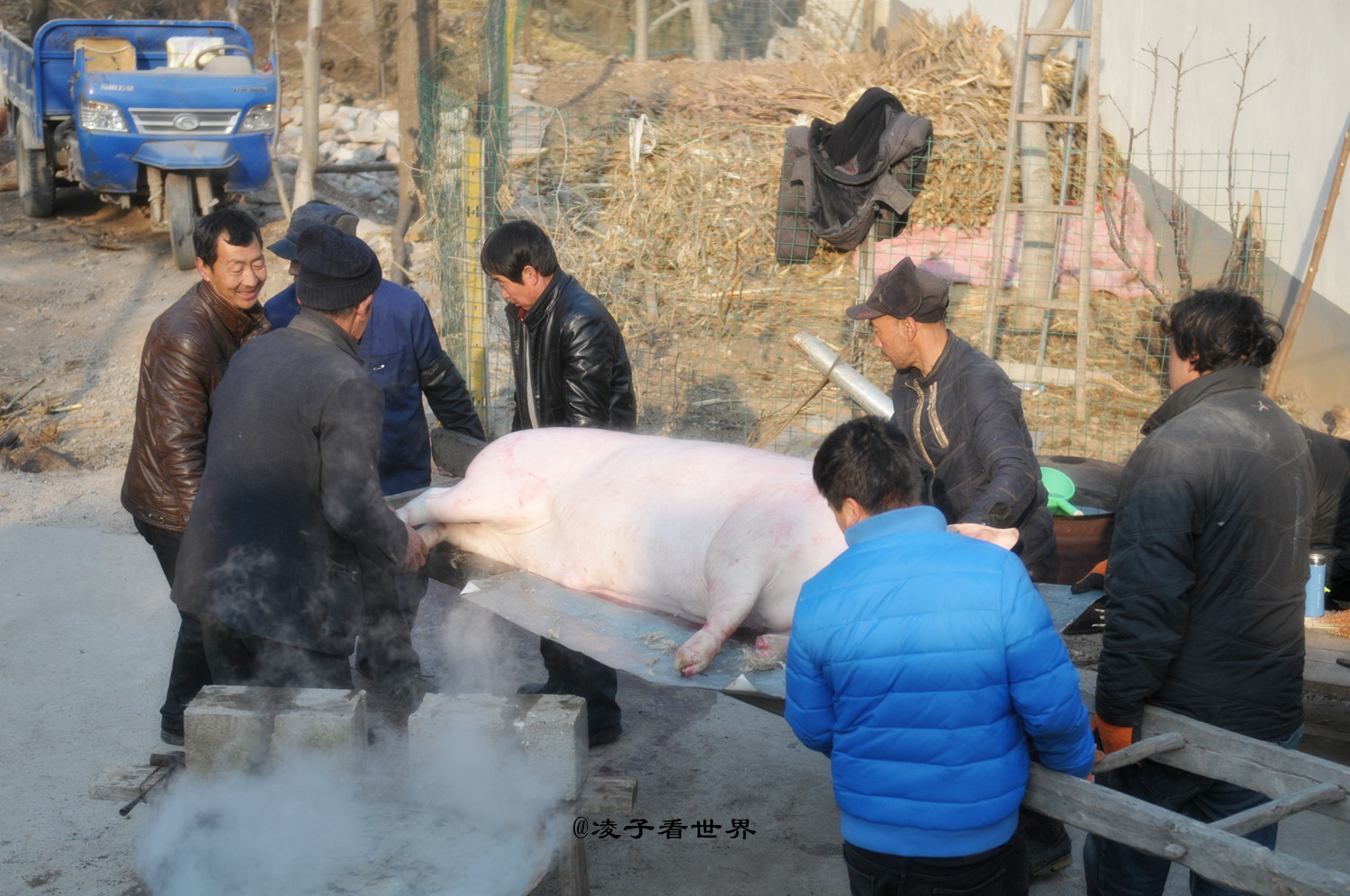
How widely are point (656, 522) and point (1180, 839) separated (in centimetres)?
182

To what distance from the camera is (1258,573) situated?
2568mm

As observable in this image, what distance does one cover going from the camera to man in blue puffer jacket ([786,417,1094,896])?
2102 millimetres

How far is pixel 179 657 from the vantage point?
3857 mm

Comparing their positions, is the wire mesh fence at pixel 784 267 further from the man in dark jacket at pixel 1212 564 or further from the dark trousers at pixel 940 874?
the dark trousers at pixel 940 874

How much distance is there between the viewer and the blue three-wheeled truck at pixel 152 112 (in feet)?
33.8

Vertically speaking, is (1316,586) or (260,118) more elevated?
(260,118)

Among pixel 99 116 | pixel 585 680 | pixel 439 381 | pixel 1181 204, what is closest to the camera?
pixel 585 680

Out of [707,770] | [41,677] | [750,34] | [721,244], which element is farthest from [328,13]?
[707,770]

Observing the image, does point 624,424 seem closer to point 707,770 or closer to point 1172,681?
point 707,770

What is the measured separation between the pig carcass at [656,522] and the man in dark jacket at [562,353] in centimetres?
25

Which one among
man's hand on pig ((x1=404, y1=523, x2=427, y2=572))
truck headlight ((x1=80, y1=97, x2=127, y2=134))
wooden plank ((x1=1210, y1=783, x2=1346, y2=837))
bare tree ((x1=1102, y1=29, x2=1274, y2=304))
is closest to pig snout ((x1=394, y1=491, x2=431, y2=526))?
man's hand on pig ((x1=404, y1=523, x2=427, y2=572))

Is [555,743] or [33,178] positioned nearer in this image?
[555,743]

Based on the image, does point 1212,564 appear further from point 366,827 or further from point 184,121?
point 184,121

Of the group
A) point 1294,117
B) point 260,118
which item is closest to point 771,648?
point 1294,117
